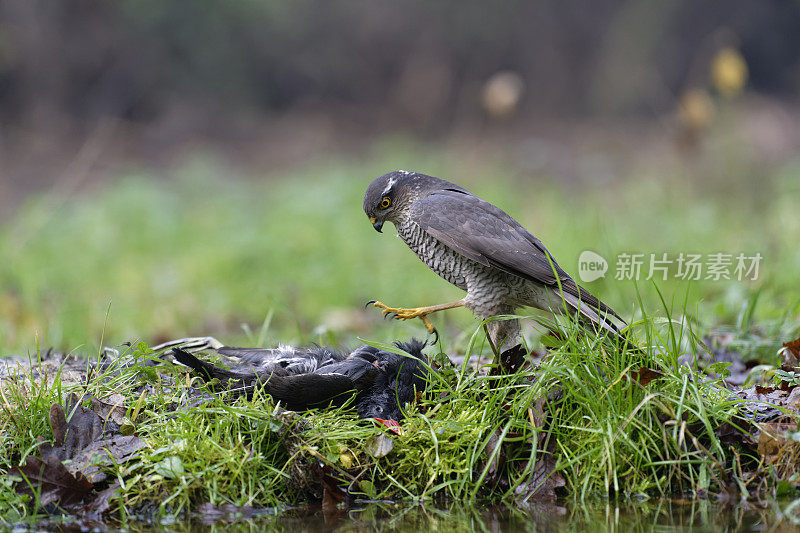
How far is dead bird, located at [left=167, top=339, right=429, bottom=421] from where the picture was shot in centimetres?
312

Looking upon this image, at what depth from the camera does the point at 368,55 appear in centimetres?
1656

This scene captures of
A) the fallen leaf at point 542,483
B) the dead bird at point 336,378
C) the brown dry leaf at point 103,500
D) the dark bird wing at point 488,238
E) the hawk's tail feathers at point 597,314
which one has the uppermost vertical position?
the dark bird wing at point 488,238

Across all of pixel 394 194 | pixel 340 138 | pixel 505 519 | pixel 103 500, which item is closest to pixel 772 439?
pixel 505 519

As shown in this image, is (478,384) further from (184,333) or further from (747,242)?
(747,242)

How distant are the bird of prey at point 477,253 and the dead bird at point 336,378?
307mm

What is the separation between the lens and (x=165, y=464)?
2797 mm

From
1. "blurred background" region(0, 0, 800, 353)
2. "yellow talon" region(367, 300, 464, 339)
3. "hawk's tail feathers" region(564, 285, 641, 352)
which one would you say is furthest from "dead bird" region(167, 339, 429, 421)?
"blurred background" region(0, 0, 800, 353)

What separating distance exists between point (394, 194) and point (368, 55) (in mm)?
13237

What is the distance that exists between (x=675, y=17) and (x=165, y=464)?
15203 millimetres

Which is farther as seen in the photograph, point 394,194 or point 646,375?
point 394,194

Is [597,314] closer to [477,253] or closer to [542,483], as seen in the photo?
[477,253]

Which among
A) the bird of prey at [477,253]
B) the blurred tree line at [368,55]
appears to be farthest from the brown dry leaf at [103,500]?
the blurred tree line at [368,55]

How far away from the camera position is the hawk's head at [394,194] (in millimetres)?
3869

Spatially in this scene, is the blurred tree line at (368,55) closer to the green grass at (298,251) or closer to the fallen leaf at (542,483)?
the green grass at (298,251)
